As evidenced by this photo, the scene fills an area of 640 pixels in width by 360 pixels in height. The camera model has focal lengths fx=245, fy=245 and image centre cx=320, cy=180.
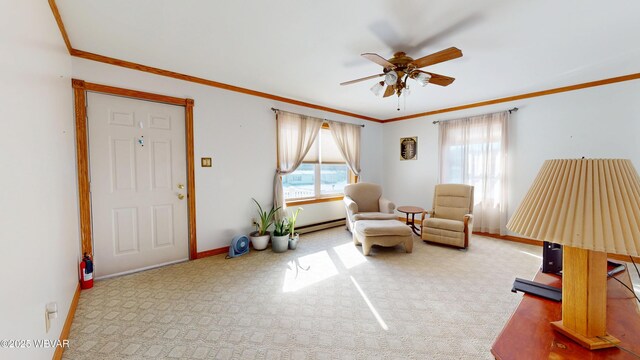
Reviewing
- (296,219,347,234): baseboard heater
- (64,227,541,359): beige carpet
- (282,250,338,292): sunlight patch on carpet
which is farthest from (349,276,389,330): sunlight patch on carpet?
(296,219,347,234): baseboard heater

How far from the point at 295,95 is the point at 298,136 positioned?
Answer: 27.2 inches

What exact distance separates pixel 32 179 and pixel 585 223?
2.41 meters

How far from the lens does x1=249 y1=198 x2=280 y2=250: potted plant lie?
3.61 meters

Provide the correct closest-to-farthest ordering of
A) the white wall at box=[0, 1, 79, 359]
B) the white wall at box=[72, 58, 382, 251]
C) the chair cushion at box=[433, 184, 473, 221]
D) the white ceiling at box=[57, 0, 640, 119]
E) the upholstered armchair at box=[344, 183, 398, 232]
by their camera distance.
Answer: the white wall at box=[0, 1, 79, 359] → the white ceiling at box=[57, 0, 640, 119] → the white wall at box=[72, 58, 382, 251] → the chair cushion at box=[433, 184, 473, 221] → the upholstered armchair at box=[344, 183, 398, 232]

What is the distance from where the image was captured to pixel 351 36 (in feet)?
7.29

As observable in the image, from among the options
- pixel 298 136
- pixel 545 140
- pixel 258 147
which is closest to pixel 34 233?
pixel 258 147

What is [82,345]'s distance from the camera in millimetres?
1720

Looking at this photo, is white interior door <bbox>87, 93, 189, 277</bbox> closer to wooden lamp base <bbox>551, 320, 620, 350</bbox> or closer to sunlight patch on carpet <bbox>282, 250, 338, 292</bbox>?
sunlight patch on carpet <bbox>282, 250, 338, 292</bbox>

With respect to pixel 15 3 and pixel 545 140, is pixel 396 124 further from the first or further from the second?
pixel 15 3

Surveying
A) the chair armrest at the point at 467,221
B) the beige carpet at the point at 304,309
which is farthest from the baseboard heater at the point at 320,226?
the chair armrest at the point at 467,221

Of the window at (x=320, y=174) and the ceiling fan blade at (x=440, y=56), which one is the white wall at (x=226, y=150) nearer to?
the window at (x=320, y=174)

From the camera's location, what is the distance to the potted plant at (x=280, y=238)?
355 centimetres

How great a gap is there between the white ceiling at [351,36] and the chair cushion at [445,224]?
2056 millimetres

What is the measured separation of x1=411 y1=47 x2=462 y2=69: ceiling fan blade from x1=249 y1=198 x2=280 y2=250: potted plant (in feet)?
9.12
